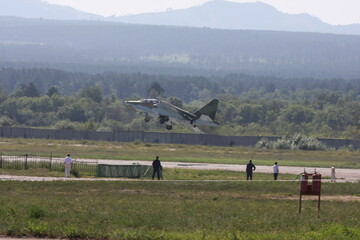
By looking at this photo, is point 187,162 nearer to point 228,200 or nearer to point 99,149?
point 99,149

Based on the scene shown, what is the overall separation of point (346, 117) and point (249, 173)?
386 ft

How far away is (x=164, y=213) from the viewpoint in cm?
3262

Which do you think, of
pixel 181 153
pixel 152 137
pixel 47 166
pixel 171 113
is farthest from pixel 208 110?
pixel 47 166

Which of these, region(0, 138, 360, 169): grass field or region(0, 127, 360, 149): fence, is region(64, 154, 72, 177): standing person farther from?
region(0, 127, 360, 149): fence

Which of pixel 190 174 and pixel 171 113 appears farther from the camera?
pixel 171 113

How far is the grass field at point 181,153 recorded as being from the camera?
77.2 metres

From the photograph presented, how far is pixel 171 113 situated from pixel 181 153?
4.23m

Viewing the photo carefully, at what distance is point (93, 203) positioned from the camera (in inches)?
1383

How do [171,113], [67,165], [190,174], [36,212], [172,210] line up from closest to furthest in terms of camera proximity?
[36,212] < [172,210] < [67,165] < [190,174] < [171,113]

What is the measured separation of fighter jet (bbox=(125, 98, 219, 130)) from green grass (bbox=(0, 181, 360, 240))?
39137 millimetres

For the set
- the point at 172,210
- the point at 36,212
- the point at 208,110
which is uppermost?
the point at 208,110

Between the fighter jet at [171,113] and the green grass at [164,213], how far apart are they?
128ft

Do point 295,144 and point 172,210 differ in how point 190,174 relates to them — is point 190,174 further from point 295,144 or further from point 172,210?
point 295,144

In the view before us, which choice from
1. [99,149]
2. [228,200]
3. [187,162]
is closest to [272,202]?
[228,200]
